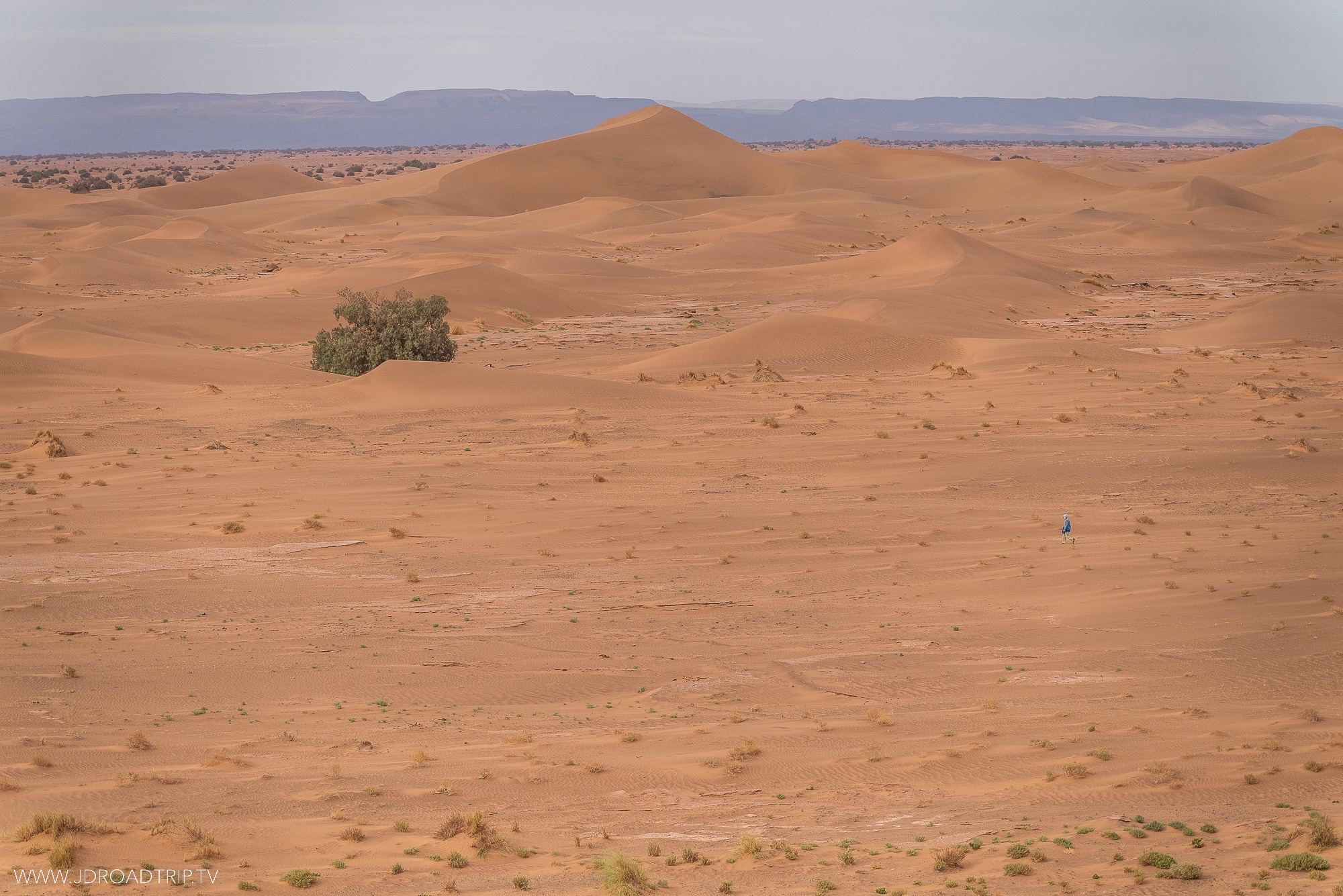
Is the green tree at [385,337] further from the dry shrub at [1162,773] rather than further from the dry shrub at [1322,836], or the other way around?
the dry shrub at [1322,836]

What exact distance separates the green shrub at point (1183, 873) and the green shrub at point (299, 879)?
415 centimetres

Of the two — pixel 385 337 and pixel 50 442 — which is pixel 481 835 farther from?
pixel 385 337

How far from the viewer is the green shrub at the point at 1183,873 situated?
5820mm

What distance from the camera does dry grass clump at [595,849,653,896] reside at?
5809mm

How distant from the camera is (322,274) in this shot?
42500 millimetres

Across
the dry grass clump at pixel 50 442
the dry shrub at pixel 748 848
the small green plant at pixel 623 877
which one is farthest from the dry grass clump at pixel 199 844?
the dry grass clump at pixel 50 442

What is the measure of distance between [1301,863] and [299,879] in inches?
190

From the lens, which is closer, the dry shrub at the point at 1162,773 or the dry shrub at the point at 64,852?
the dry shrub at the point at 64,852

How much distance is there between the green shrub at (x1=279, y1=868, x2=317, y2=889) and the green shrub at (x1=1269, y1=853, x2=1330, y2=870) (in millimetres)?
4683

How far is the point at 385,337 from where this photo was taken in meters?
28.0

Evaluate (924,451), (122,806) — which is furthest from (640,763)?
(924,451)

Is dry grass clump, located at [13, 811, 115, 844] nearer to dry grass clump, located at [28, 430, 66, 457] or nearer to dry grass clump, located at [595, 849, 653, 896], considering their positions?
dry grass clump, located at [595, 849, 653, 896]

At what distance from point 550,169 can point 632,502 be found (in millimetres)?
70595

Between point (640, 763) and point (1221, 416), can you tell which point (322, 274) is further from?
point (640, 763)
